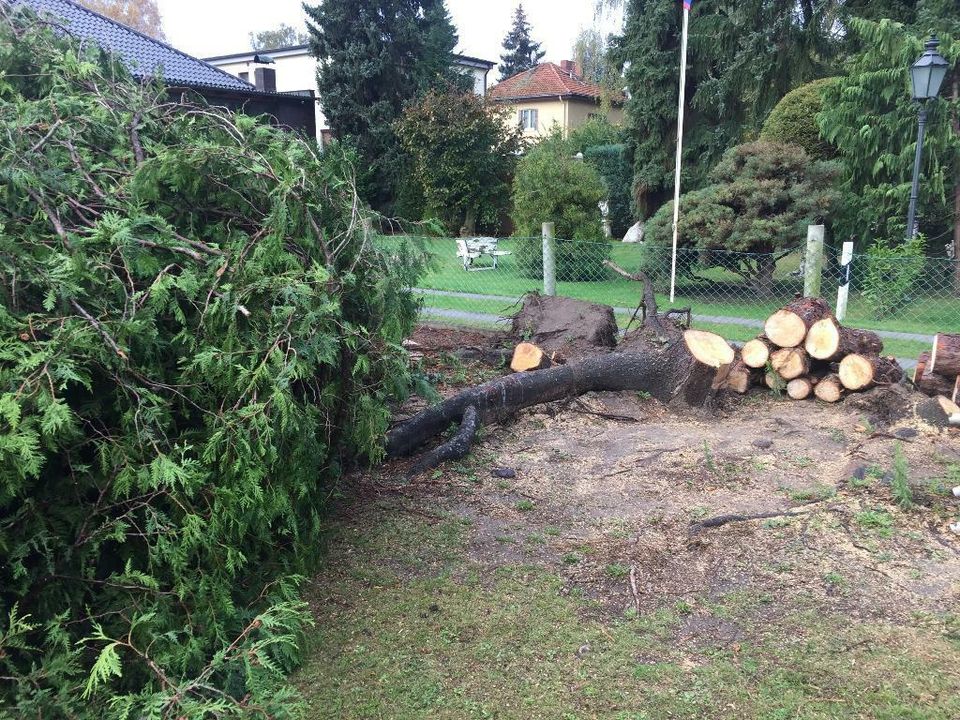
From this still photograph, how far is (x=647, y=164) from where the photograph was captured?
19.6 metres

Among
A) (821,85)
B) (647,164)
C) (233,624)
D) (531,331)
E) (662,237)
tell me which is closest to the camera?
(233,624)

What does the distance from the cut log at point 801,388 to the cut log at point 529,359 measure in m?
2.07

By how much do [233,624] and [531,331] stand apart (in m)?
5.20

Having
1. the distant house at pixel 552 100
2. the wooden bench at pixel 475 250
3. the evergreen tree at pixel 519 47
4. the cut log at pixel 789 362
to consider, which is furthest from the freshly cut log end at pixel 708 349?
the evergreen tree at pixel 519 47

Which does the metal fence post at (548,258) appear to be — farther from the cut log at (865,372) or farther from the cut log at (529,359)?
the cut log at (865,372)

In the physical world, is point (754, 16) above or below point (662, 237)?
above

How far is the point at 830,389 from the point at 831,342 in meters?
0.39

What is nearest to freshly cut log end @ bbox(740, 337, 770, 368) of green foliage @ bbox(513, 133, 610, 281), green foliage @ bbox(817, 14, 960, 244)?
green foliage @ bbox(817, 14, 960, 244)

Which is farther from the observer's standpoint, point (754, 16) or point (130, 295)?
point (754, 16)

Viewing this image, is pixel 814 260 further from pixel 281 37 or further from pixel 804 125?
pixel 281 37

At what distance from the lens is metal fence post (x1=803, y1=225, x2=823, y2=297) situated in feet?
31.6

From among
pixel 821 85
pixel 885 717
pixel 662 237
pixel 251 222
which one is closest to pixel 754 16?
pixel 821 85

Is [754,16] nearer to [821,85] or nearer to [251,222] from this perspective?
[821,85]

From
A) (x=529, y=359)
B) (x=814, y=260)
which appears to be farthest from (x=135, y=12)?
(x=529, y=359)
